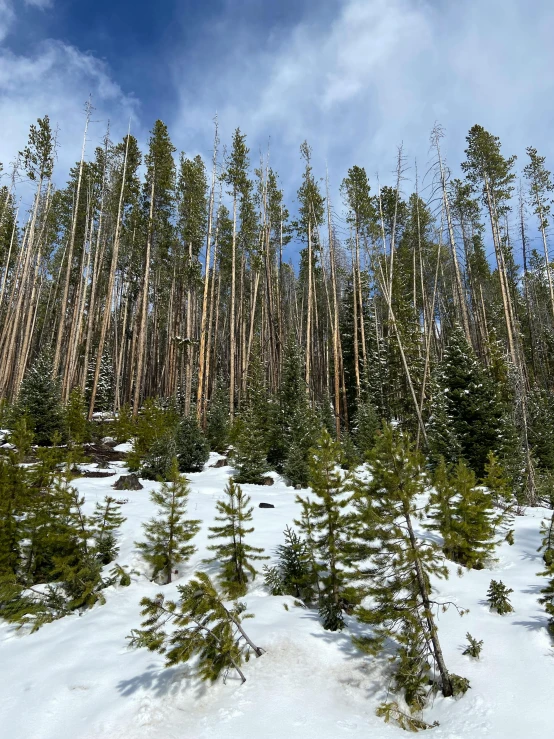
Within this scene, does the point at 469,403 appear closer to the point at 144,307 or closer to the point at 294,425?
the point at 294,425

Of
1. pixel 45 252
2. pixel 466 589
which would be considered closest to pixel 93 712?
pixel 466 589

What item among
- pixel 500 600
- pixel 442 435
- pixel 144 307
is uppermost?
pixel 144 307

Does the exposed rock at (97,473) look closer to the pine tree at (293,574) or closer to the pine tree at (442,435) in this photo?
the pine tree at (293,574)

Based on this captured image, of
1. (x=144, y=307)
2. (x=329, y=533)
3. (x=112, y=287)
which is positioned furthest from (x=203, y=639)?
(x=112, y=287)

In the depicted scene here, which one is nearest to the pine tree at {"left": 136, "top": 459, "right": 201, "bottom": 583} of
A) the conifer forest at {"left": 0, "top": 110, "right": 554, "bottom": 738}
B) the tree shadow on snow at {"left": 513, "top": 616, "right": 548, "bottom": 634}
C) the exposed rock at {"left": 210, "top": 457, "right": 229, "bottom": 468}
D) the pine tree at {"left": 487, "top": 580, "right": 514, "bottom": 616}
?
the conifer forest at {"left": 0, "top": 110, "right": 554, "bottom": 738}

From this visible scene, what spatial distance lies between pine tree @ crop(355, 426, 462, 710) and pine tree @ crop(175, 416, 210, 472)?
10215 mm

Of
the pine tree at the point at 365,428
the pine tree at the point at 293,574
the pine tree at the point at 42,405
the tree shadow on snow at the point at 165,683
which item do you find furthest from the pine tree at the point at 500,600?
the pine tree at the point at 42,405

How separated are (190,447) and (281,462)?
3.63 m

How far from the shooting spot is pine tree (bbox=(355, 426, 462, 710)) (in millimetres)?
4309

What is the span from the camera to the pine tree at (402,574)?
4309 millimetres

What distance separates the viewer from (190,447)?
14.4 meters

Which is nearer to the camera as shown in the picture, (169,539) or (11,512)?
(11,512)

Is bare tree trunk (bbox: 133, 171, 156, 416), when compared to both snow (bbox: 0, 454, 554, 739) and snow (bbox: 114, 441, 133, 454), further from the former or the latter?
snow (bbox: 0, 454, 554, 739)

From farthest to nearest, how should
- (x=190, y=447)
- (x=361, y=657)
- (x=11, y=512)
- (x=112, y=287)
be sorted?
(x=112, y=287) < (x=190, y=447) < (x=11, y=512) < (x=361, y=657)
